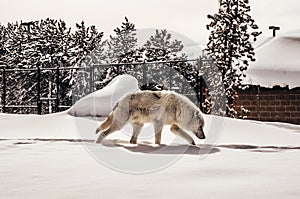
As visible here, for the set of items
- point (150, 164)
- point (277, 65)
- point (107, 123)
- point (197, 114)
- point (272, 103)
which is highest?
point (277, 65)

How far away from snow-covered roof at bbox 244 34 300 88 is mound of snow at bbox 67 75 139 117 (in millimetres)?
6057

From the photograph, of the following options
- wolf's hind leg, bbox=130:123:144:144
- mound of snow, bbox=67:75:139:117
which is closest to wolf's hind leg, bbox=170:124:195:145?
wolf's hind leg, bbox=130:123:144:144

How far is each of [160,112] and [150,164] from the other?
1320 mm

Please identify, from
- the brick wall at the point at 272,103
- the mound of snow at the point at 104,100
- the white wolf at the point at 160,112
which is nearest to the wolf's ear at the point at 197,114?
the white wolf at the point at 160,112

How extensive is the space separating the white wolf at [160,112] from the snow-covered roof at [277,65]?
9013 mm

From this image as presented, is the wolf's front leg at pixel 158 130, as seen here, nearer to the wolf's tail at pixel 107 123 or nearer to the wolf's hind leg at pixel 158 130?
the wolf's hind leg at pixel 158 130

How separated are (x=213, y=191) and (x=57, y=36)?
26134 millimetres

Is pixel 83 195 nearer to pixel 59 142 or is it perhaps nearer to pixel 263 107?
pixel 59 142

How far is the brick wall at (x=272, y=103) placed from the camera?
14.3 metres

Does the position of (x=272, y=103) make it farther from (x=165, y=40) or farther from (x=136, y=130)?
(x=136, y=130)

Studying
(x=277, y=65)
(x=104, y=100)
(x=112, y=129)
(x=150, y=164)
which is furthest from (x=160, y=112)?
(x=277, y=65)

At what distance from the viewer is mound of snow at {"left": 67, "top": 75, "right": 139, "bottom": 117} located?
915 centimetres

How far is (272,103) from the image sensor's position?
14539 mm

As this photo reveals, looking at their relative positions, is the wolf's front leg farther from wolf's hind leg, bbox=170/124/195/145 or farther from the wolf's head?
the wolf's head
